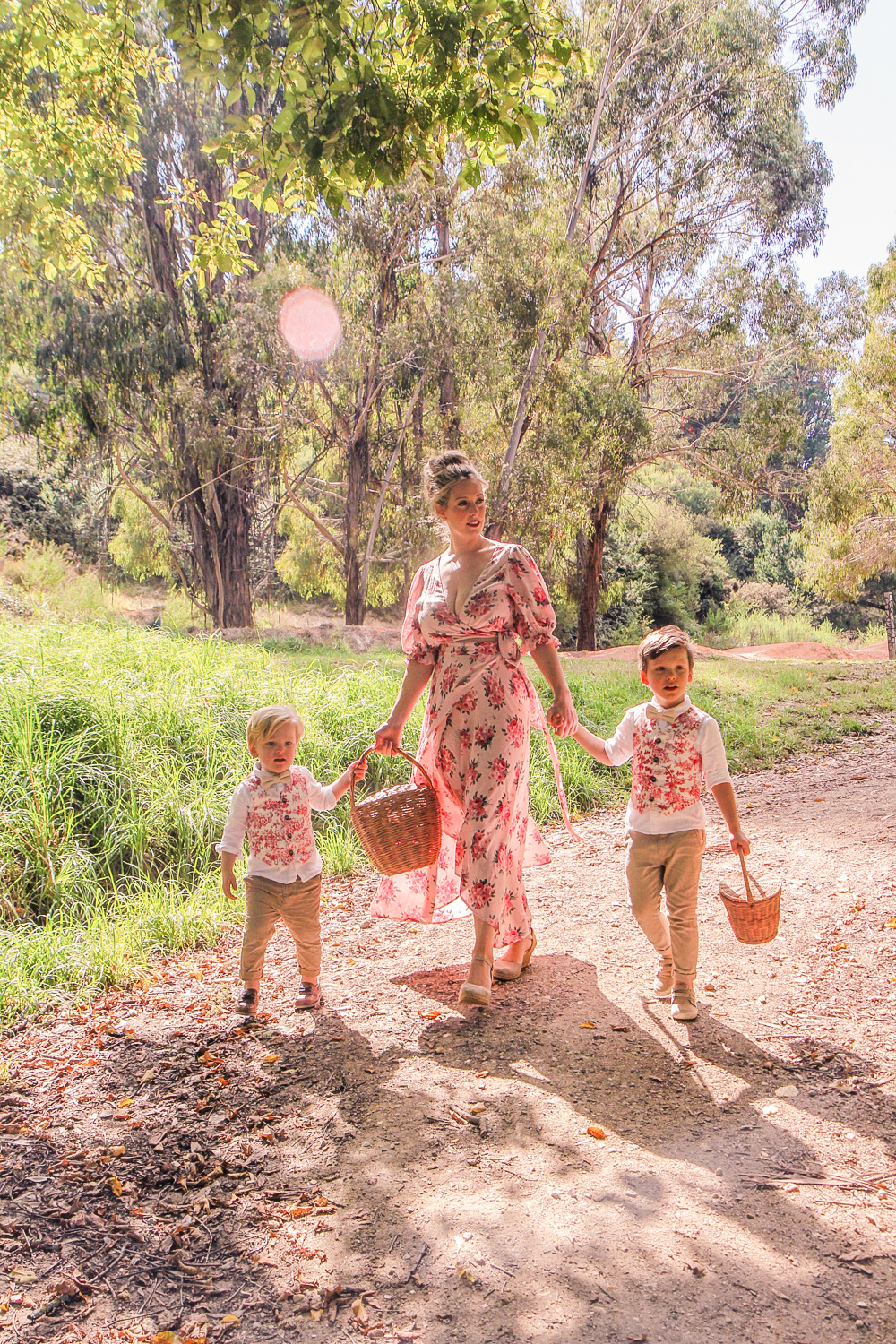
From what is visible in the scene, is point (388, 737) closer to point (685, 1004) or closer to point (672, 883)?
point (672, 883)

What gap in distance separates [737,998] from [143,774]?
3516 millimetres

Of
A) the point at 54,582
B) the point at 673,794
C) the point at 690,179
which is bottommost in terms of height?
the point at 673,794

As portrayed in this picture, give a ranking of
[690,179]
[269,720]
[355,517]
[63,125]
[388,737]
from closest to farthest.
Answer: [269,720], [388,737], [63,125], [355,517], [690,179]

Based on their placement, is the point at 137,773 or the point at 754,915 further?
the point at 137,773

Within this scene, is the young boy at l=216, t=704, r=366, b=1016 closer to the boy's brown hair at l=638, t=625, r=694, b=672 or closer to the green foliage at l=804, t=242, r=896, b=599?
Result: the boy's brown hair at l=638, t=625, r=694, b=672

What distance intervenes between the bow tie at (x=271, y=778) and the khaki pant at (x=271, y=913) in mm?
337

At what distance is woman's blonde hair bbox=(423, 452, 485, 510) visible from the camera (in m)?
3.57

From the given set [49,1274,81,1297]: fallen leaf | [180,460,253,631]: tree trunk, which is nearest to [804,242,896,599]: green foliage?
[180,460,253,631]: tree trunk

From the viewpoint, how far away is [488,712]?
11.9ft

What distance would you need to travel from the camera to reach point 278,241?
53.2 ft

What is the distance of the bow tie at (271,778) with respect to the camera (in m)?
3.42

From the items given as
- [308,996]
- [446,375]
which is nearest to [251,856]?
[308,996]

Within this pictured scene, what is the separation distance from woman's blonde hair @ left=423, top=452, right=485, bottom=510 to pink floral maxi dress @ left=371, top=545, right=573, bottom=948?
0.30 metres

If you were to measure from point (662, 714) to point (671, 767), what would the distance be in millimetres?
194
